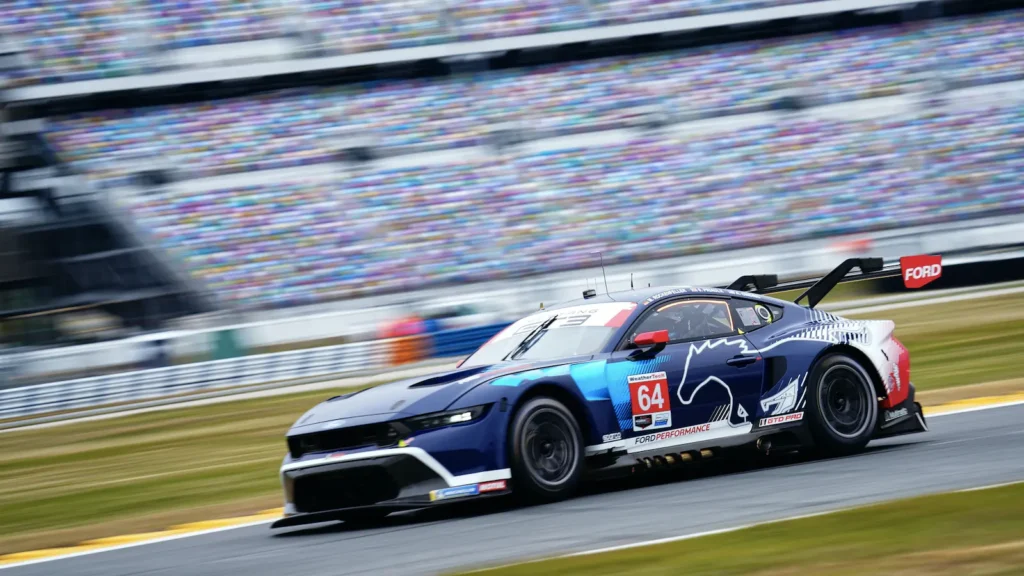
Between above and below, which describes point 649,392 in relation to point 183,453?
below

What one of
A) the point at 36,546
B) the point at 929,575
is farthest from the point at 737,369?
the point at 36,546

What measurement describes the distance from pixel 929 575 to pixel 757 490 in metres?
2.68

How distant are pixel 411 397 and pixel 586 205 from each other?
20.1 m

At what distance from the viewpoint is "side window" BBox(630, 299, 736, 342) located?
7625 mm

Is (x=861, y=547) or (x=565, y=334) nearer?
(x=861, y=547)

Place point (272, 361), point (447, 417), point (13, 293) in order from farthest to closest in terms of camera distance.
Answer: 1. point (13, 293)
2. point (272, 361)
3. point (447, 417)

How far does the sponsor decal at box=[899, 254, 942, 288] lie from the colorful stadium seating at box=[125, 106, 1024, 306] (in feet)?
55.9

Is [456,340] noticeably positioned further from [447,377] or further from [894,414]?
[447,377]

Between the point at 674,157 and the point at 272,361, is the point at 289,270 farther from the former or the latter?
the point at 674,157

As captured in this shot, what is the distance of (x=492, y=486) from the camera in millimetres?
6633

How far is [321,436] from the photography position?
685 cm

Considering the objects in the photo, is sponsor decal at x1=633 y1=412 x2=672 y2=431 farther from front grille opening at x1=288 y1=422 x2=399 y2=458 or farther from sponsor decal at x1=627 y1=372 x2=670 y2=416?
front grille opening at x1=288 y1=422 x2=399 y2=458

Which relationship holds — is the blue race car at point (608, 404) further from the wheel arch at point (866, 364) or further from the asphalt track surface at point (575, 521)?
the asphalt track surface at point (575, 521)

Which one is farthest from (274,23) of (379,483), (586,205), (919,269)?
(379,483)
